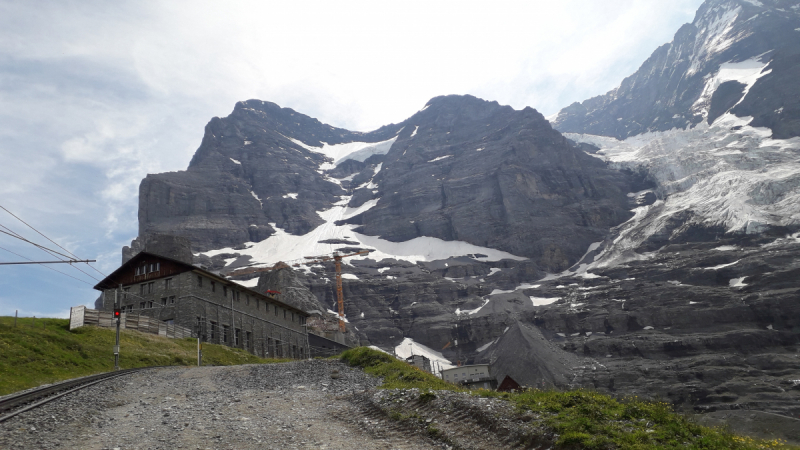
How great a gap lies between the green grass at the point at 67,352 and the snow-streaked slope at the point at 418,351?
98365 millimetres

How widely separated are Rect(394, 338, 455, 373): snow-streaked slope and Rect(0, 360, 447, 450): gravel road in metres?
115

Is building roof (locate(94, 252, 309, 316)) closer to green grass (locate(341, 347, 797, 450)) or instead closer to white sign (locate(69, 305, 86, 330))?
white sign (locate(69, 305, 86, 330))

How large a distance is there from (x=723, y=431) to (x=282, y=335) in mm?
59942

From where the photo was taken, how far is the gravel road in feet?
42.4

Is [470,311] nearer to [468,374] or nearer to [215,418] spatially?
[468,374]

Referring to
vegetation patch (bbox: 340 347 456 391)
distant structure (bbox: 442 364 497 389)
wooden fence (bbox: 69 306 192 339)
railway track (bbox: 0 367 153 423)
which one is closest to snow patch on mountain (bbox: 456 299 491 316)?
distant structure (bbox: 442 364 497 389)

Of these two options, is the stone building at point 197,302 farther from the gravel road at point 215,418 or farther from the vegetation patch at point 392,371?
the gravel road at point 215,418

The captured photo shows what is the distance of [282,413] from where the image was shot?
16.6 meters

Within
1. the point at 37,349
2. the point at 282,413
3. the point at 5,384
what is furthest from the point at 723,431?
the point at 37,349

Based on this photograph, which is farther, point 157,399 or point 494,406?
point 157,399

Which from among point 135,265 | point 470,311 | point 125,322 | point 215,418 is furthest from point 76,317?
point 470,311

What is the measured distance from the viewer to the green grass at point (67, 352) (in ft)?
71.8

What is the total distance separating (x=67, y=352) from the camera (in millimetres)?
27109

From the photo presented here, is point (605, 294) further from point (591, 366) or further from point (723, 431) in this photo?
point (723, 431)
